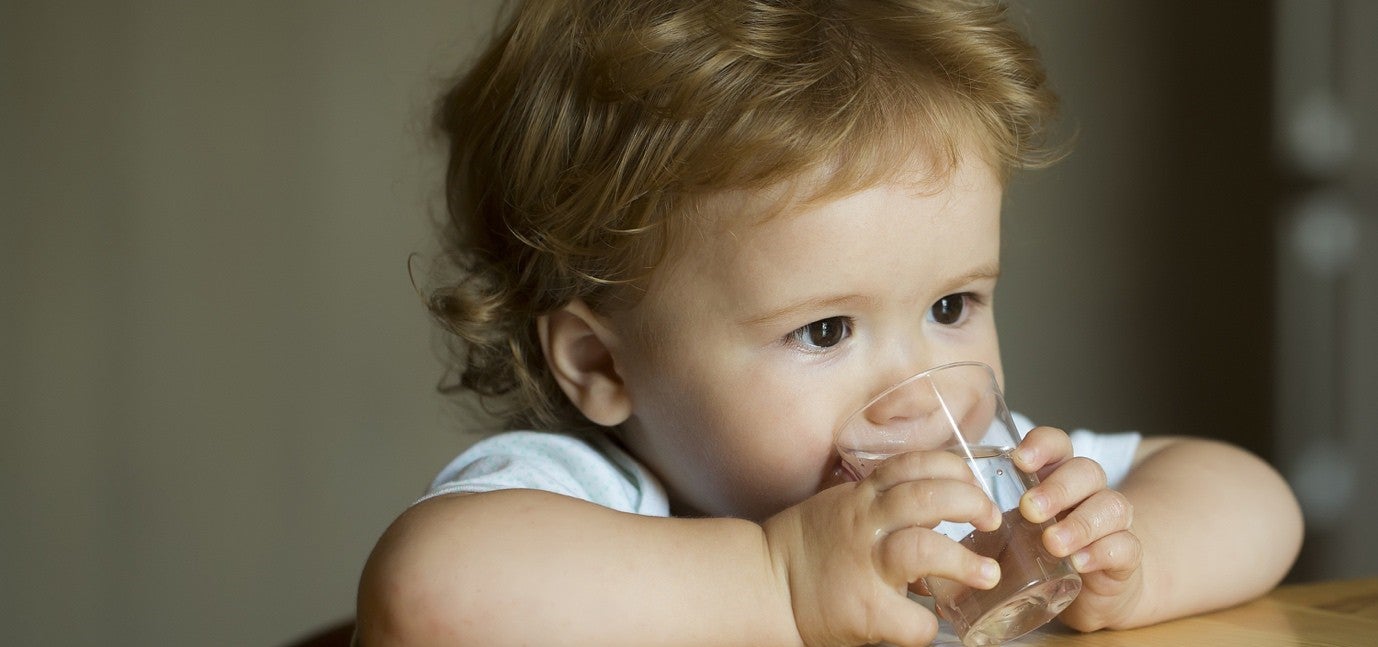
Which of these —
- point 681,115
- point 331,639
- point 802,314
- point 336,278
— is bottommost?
point 331,639

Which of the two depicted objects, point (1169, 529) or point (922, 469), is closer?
point (922, 469)

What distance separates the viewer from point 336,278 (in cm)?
235

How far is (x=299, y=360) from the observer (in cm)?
235

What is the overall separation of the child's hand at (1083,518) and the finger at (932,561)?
49 mm

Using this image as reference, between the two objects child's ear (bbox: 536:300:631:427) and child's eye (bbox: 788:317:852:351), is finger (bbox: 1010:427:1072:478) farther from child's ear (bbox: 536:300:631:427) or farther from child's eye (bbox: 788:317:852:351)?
child's ear (bbox: 536:300:631:427)

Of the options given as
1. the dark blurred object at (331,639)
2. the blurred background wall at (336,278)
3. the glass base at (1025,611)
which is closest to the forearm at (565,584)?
the glass base at (1025,611)

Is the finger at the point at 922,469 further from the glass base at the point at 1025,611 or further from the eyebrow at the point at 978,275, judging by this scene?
the eyebrow at the point at 978,275

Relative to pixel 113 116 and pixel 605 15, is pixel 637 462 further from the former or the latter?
pixel 113 116

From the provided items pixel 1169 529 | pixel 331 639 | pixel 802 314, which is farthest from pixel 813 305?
pixel 331 639

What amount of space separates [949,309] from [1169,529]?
24 centimetres

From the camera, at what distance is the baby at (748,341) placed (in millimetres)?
783

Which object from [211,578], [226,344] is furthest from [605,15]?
[211,578]

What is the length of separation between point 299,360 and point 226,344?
135mm

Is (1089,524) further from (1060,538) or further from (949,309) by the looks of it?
Result: (949,309)
